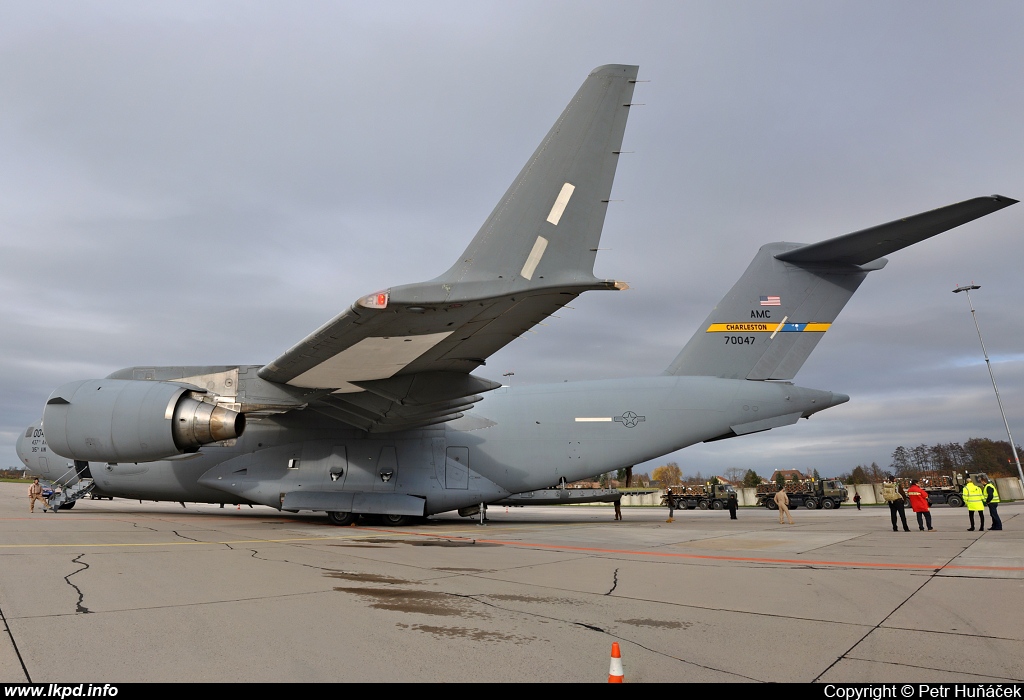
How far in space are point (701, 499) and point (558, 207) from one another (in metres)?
28.8

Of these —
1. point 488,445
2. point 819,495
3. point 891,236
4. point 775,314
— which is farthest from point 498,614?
point 819,495

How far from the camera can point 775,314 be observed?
14.9 m

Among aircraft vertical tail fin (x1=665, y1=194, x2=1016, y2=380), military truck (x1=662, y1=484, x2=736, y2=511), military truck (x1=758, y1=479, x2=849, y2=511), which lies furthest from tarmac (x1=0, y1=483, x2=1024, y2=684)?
military truck (x1=662, y1=484, x2=736, y2=511)

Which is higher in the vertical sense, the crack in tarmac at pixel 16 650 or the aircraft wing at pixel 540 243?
the aircraft wing at pixel 540 243

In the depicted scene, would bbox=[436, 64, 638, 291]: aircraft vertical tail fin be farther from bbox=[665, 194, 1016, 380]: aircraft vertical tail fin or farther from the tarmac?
bbox=[665, 194, 1016, 380]: aircraft vertical tail fin

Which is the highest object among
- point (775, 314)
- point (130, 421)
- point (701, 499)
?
point (775, 314)

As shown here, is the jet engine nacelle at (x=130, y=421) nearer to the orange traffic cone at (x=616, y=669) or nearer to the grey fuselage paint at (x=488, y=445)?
the grey fuselage paint at (x=488, y=445)

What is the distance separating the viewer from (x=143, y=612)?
4.28 meters

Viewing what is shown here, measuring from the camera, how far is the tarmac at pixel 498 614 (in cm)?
317

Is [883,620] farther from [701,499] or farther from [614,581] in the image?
[701,499]

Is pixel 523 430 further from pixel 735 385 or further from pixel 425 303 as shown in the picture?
pixel 425 303

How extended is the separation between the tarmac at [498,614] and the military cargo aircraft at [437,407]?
111 inches

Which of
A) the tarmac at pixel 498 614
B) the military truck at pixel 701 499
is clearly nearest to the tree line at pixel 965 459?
the military truck at pixel 701 499

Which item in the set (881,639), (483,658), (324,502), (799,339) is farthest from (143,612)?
(799,339)
